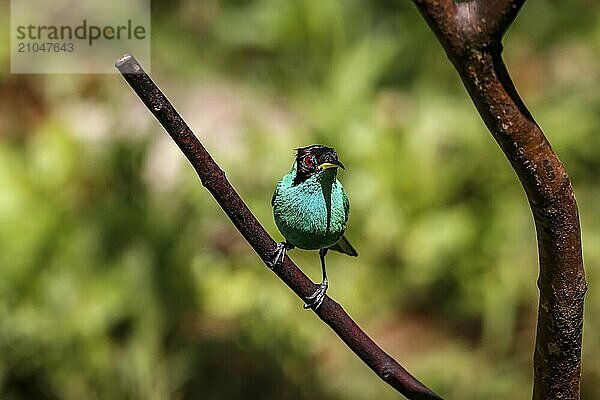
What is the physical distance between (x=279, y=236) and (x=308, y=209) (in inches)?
41.4

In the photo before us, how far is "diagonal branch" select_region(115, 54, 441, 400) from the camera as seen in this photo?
0.33 m

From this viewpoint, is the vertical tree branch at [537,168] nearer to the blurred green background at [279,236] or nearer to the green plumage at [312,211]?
the green plumage at [312,211]

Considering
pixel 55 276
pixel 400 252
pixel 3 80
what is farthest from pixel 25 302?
pixel 3 80

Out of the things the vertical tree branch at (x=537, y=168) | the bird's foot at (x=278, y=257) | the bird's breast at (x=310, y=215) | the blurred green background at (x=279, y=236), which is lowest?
the bird's foot at (x=278, y=257)

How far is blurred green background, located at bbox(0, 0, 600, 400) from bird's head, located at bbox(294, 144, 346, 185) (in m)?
1.03

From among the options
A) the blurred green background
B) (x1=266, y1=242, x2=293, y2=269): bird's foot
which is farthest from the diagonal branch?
the blurred green background

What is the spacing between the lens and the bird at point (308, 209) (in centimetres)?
37

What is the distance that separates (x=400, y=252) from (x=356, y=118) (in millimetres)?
296

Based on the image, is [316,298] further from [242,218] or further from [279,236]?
[279,236]

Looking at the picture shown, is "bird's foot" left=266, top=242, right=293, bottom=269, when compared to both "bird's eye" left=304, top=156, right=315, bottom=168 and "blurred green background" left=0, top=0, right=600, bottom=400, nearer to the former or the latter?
"bird's eye" left=304, top=156, right=315, bottom=168

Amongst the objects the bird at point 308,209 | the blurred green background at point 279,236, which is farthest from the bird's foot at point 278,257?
the blurred green background at point 279,236

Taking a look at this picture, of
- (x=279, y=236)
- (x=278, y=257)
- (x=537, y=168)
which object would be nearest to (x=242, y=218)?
(x=278, y=257)

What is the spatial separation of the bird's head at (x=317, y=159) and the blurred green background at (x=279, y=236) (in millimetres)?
1031

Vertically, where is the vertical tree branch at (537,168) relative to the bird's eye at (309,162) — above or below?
above
